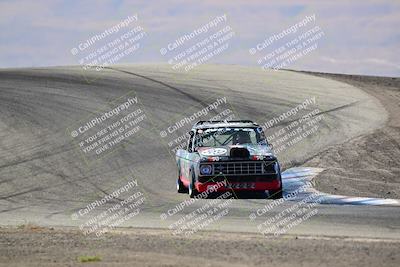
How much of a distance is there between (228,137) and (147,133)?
789cm

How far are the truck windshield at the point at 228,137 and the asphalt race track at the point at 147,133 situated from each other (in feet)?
4.66

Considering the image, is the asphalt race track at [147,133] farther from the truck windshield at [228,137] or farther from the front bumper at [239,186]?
the truck windshield at [228,137]

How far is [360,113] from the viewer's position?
120 feet

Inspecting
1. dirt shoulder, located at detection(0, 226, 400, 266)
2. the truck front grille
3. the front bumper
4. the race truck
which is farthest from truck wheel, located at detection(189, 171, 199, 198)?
dirt shoulder, located at detection(0, 226, 400, 266)

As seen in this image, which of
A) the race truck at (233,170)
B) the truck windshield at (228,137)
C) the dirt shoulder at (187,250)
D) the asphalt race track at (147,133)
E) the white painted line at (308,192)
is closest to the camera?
the dirt shoulder at (187,250)

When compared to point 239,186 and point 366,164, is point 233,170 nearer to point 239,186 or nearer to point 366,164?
point 239,186

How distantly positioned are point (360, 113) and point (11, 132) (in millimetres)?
17029

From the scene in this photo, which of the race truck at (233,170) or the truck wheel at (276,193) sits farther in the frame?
the truck wheel at (276,193)

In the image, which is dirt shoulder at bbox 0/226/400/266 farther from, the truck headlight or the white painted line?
the white painted line

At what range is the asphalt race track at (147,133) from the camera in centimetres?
1577

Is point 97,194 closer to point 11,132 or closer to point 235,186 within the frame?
point 235,186

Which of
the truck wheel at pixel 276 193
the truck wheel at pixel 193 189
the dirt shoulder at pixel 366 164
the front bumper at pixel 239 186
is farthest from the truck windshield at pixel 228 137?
the dirt shoulder at pixel 366 164

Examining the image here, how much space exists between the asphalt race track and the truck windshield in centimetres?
142

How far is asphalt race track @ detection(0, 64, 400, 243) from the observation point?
15.8 meters
